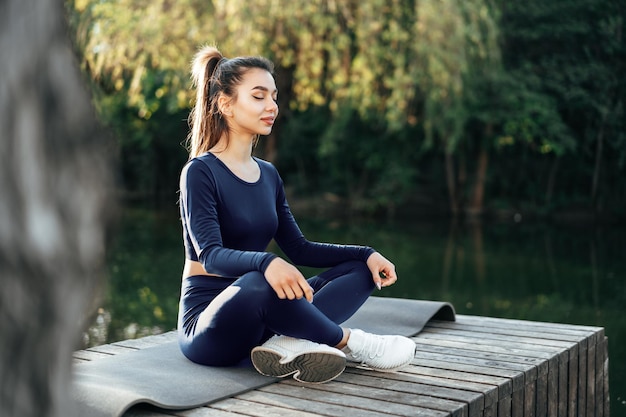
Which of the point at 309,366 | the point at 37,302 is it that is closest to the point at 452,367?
the point at 309,366

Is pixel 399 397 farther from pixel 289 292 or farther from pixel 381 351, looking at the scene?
pixel 289 292

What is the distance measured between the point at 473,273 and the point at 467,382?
640 cm

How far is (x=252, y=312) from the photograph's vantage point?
2664 millimetres

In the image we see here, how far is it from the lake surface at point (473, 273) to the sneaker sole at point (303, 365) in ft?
3.99

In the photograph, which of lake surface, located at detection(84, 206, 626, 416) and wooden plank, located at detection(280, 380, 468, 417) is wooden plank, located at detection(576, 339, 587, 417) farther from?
wooden plank, located at detection(280, 380, 468, 417)

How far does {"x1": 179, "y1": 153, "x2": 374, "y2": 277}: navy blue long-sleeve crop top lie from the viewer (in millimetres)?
2701

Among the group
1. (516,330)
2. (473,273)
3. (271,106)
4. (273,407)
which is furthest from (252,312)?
(473,273)

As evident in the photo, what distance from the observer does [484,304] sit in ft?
23.3

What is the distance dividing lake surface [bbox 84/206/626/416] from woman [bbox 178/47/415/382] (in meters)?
0.81

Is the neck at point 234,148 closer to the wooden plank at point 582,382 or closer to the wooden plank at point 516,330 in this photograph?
the wooden plank at point 516,330

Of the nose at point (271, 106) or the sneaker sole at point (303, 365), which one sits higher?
the nose at point (271, 106)

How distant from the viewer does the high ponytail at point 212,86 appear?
10.1 feet

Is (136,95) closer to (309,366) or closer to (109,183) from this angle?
(309,366)

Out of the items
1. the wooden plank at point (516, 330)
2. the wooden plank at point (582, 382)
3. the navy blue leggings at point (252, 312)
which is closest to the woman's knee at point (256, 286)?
the navy blue leggings at point (252, 312)
